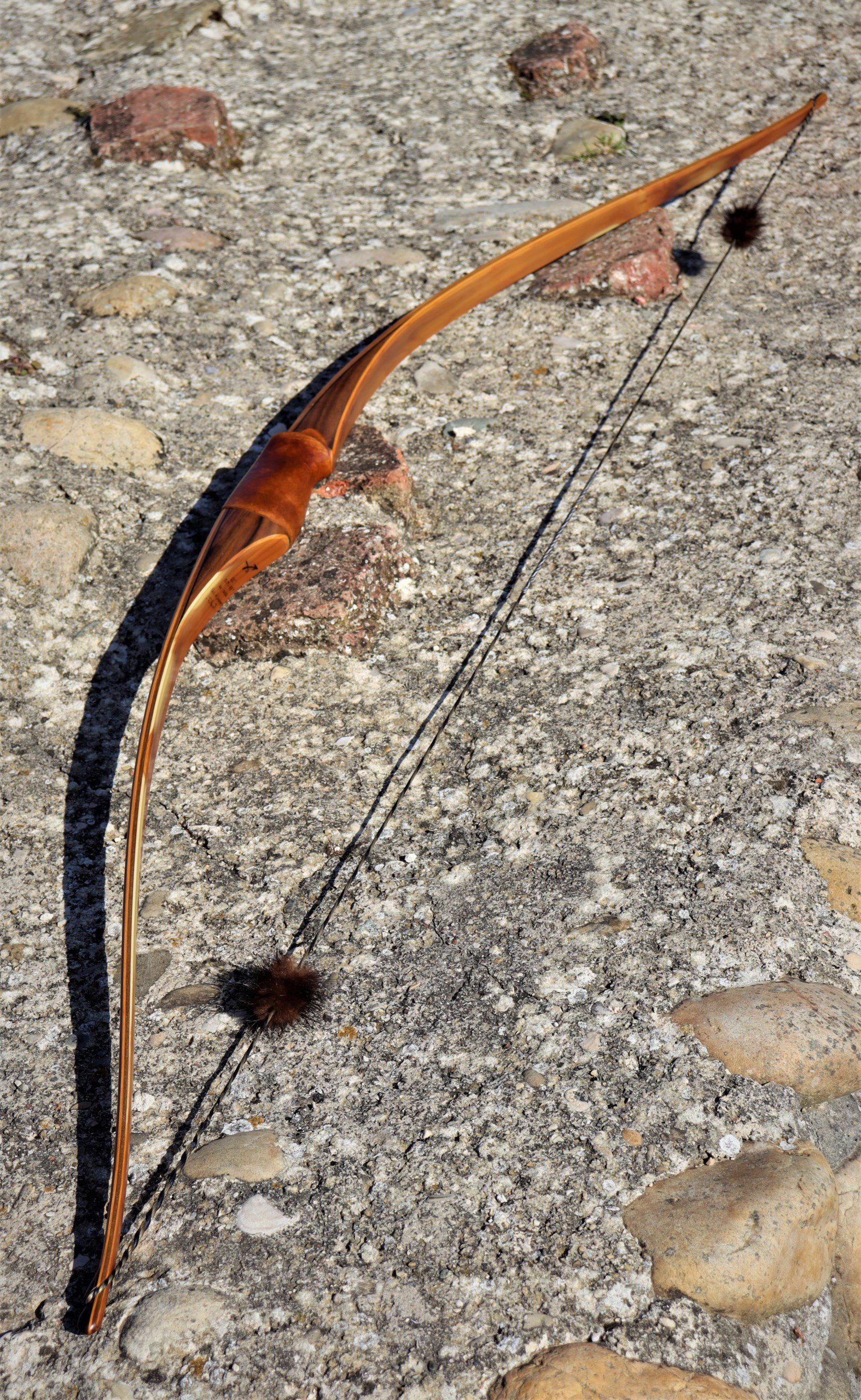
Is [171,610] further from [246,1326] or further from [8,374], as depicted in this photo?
[246,1326]

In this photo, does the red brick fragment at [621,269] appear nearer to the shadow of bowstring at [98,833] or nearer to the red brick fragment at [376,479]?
the shadow of bowstring at [98,833]

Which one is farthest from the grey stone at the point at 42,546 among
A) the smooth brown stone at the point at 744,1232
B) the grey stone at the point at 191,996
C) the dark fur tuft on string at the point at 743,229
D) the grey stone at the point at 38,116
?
the dark fur tuft on string at the point at 743,229

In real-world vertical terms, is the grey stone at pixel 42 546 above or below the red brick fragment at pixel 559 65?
below

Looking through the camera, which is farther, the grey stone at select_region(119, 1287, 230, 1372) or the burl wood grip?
the burl wood grip

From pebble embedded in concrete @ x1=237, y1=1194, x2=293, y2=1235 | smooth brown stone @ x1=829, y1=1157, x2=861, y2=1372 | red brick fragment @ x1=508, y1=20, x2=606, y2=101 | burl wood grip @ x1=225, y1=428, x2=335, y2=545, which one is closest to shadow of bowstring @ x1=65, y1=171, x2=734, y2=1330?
pebble embedded in concrete @ x1=237, y1=1194, x2=293, y2=1235

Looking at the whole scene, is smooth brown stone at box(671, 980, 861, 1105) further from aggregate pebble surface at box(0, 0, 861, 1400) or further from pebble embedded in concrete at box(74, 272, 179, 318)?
pebble embedded in concrete at box(74, 272, 179, 318)

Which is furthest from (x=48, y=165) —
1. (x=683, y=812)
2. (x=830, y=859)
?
(x=830, y=859)
